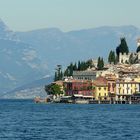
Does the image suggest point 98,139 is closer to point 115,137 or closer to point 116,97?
point 115,137

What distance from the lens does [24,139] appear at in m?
65.9

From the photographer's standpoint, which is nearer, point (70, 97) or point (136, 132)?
point (136, 132)

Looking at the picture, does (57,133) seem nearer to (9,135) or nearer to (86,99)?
(9,135)

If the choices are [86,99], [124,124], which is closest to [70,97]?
[86,99]

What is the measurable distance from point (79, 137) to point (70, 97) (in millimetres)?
131317

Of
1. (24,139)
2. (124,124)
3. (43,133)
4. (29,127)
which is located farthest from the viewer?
(124,124)

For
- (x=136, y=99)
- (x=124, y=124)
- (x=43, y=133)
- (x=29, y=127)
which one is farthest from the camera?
(x=136, y=99)

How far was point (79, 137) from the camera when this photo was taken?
222 ft

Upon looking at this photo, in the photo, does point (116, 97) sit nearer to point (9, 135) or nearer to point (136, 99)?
point (136, 99)

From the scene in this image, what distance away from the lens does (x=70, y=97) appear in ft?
652

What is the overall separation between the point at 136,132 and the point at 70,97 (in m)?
126

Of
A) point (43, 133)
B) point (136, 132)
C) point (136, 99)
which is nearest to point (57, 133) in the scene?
point (43, 133)

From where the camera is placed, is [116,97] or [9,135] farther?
[116,97]

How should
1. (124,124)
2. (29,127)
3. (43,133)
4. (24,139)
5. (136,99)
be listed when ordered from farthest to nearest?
(136,99) → (124,124) → (29,127) → (43,133) → (24,139)
